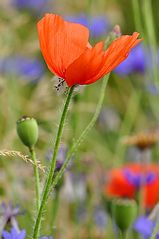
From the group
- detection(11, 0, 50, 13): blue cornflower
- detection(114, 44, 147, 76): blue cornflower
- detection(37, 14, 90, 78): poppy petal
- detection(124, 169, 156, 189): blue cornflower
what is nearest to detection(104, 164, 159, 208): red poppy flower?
detection(124, 169, 156, 189): blue cornflower

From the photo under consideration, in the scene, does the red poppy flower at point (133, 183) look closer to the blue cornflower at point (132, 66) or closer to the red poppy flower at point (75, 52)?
the blue cornflower at point (132, 66)

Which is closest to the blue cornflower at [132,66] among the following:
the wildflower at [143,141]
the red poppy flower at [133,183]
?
the red poppy flower at [133,183]

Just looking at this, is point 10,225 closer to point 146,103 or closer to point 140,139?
point 140,139

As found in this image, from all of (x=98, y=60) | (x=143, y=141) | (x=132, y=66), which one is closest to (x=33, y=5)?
(x=132, y=66)

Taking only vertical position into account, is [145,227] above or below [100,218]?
above

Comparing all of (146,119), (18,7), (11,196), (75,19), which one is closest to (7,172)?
(11,196)

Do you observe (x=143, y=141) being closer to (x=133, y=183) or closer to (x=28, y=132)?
(x=133, y=183)
